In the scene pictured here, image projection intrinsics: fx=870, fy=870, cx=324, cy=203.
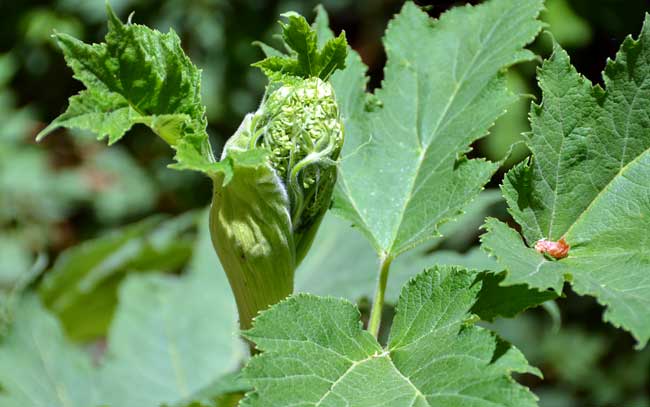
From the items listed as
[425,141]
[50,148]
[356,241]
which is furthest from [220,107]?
[425,141]

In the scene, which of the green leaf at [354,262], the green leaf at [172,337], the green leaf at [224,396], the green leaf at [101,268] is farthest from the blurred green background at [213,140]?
the green leaf at [224,396]

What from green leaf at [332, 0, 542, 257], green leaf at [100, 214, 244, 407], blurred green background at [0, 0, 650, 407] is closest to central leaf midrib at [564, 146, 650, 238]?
green leaf at [332, 0, 542, 257]

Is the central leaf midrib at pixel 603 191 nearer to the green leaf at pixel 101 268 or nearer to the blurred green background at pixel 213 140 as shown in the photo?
the green leaf at pixel 101 268

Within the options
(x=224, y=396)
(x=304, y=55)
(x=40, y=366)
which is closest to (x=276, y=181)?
(x=304, y=55)

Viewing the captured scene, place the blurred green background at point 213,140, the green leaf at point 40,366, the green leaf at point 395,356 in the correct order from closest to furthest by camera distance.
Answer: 1. the green leaf at point 395,356
2. the green leaf at point 40,366
3. the blurred green background at point 213,140

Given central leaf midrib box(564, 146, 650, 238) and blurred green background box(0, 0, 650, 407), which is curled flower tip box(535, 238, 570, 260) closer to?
central leaf midrib box(564, 146, 650, 238)

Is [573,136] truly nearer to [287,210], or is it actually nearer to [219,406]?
[287,210]

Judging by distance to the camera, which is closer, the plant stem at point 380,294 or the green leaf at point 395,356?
the green leaf at point 395,356

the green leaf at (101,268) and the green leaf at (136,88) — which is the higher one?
the green leaf at (136,88)
